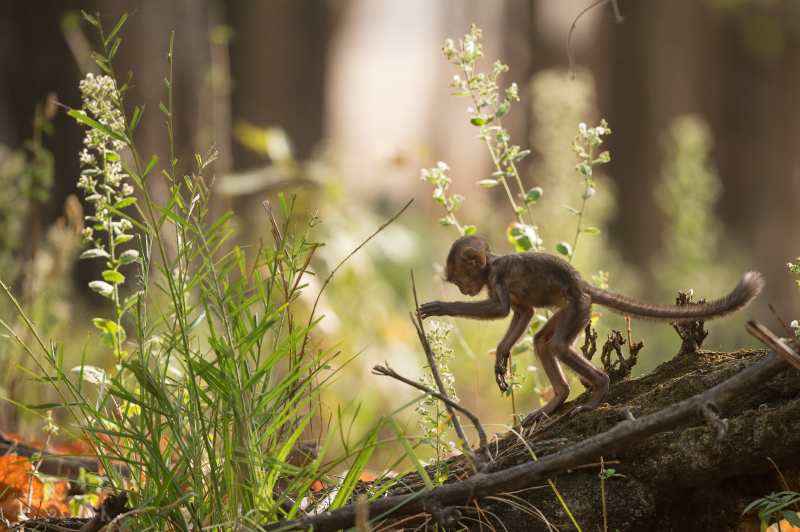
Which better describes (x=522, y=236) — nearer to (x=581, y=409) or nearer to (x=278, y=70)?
(x=581, y=409)

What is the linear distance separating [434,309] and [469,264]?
1.29ft

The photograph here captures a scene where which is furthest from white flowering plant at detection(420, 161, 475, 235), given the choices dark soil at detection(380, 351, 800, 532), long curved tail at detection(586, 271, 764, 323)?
dark soil at detection(380, 351, 800, 532)

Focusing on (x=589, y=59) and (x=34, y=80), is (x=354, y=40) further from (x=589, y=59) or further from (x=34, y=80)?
(x=34, y=80)

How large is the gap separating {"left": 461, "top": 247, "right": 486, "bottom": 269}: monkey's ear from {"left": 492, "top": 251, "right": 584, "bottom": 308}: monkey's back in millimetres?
120

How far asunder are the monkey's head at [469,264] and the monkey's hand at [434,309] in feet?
1.08

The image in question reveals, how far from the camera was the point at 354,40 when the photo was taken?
74.4 feet

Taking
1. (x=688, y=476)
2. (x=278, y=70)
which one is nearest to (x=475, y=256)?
(x=688, y=476)

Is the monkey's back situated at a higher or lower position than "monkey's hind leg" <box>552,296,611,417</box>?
higher

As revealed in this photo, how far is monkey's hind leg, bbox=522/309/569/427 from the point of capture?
2.56m

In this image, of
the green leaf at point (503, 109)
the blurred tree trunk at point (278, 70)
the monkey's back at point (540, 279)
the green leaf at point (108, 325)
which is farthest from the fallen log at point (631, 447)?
the blurred tree trunk at point (278, 70)

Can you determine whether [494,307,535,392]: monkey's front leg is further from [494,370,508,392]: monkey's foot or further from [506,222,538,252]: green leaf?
[506,222,538,252]: green leaf

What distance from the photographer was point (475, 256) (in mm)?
2871

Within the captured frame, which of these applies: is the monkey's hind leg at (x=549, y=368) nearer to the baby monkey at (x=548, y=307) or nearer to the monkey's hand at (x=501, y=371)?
the baby monkey at (x=548, y=307)

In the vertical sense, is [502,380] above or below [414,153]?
below
